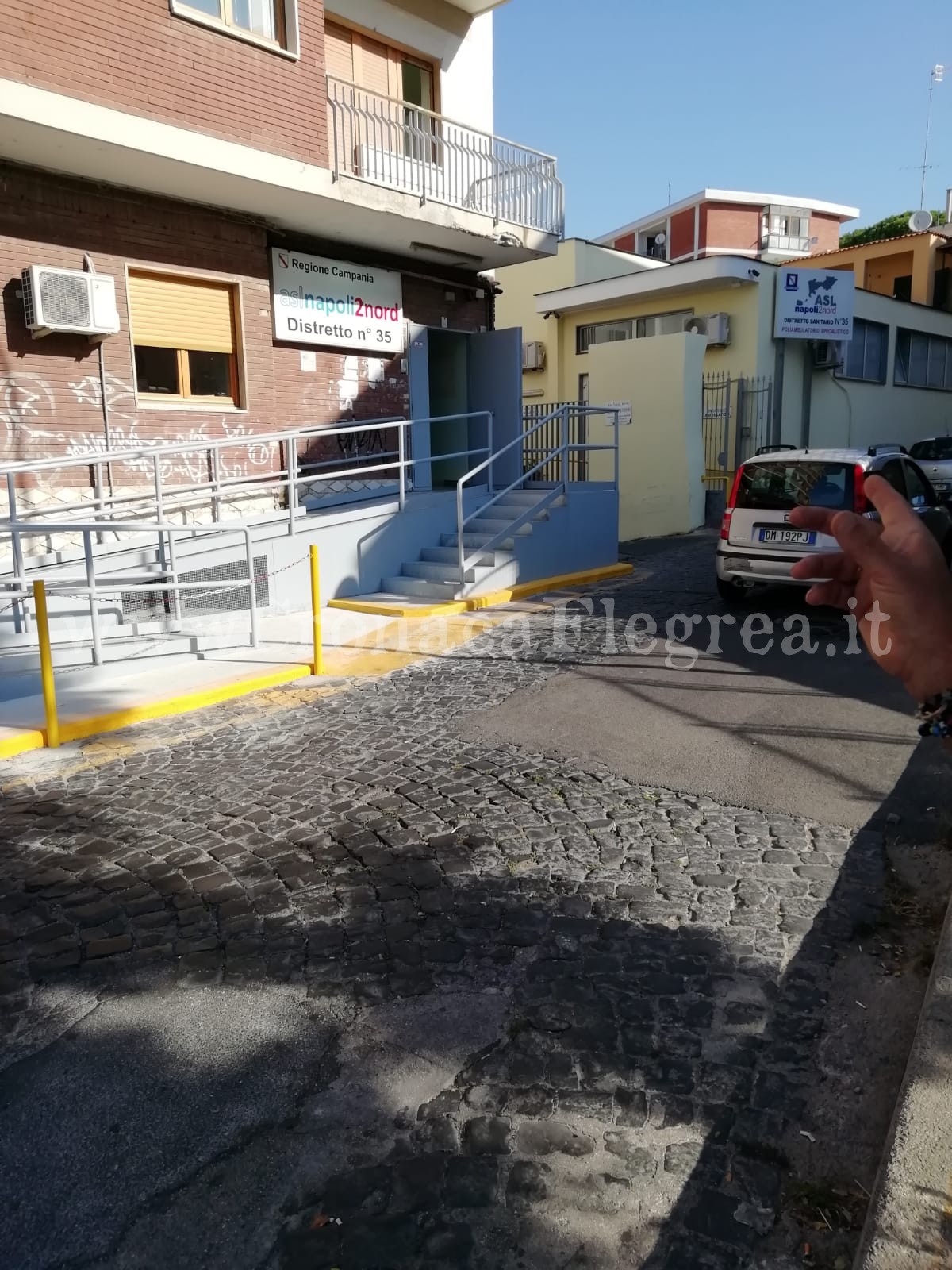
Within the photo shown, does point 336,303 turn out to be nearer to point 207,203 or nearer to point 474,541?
point 207,203

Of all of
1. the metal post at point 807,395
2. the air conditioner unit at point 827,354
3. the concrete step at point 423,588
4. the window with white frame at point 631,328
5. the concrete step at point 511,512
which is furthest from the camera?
the window with white frame at point 631,328

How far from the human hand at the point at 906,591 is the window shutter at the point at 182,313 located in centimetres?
1096

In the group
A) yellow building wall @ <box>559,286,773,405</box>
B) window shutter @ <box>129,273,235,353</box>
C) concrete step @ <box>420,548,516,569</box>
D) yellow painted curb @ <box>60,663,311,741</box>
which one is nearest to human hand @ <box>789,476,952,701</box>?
yellow painted curb @ <box>60,663,311,741</box>

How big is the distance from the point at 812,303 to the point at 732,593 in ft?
42.4

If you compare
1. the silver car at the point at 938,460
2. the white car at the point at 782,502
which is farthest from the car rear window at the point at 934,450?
the white car at the point at 782,502

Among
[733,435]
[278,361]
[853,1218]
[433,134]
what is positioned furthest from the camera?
[733,435]

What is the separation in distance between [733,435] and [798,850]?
1717cm

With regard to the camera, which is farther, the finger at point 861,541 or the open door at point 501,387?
the open door at point 501,387

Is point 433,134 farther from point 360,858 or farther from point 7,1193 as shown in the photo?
point 7,1193

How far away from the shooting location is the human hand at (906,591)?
1255 mm

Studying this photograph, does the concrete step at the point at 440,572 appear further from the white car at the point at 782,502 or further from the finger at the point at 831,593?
the finger at the point at 831,593

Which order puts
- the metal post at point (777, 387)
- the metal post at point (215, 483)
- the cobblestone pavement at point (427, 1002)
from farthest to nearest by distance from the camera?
the metal post at point (777, 387) < the metal post at point (215, 483) < the cobblestone pavement at point (427, 1002)

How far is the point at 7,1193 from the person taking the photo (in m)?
2.54

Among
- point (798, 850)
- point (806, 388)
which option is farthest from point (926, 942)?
point (806, 388)
